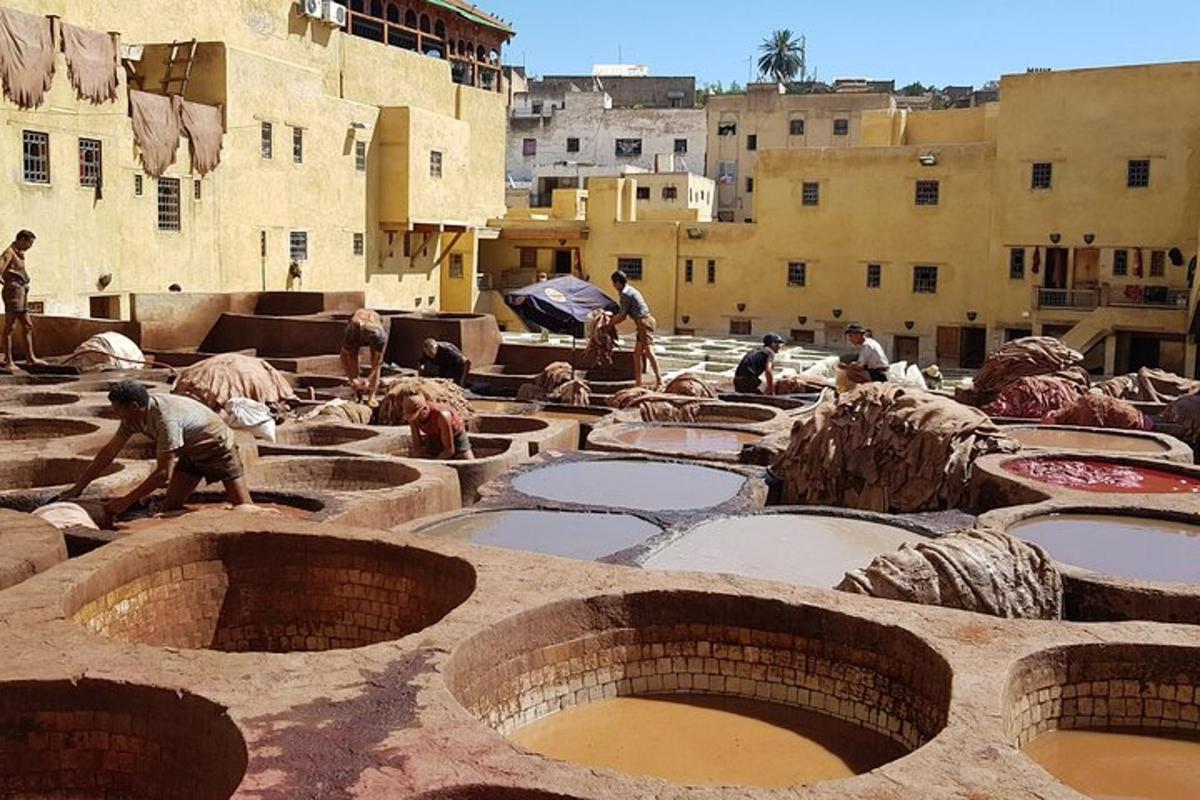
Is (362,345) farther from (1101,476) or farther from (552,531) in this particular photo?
(1101,476)

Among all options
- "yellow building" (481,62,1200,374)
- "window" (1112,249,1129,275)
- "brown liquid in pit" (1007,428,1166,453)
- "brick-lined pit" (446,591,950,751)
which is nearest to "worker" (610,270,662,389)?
"brown liquid in pit" (1007,428,1166,453)

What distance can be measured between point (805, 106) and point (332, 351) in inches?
1346

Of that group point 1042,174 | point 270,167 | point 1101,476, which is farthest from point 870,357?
point 1042,174

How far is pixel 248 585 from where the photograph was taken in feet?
23.9

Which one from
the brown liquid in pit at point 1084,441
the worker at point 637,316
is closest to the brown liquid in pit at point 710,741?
the brown liquid in pit at point 1084,441

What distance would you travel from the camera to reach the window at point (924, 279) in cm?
3494

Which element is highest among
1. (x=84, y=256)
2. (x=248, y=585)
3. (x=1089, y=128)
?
(x=1089, y=128)

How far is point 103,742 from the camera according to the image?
506 centimetres

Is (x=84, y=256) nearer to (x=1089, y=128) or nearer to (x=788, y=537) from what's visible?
(x=788, y=537)

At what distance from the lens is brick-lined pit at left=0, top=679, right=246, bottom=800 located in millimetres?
4875

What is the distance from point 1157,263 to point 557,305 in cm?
1754

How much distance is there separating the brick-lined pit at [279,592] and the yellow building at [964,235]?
1054 inches

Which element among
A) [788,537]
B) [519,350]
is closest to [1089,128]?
[519,350]

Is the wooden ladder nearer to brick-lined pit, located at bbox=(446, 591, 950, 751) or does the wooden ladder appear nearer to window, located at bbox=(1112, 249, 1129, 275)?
brick-lined pit, located at bbox=(446, 591, 950, 751)
